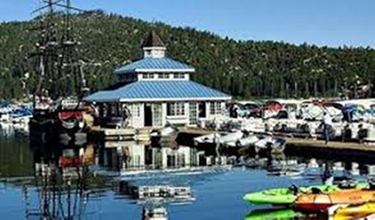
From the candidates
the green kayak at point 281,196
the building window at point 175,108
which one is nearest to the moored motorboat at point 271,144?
the building window at point 175,108

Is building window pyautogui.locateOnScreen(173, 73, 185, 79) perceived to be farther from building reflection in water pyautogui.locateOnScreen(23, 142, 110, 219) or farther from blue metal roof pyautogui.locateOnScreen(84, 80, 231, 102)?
building reflection in water pyautogui.locateOnScreen(23, 142, 110, 219)

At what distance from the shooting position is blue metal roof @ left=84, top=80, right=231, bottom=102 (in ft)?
261

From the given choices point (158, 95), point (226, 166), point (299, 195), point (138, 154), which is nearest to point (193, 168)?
point (226, 166)

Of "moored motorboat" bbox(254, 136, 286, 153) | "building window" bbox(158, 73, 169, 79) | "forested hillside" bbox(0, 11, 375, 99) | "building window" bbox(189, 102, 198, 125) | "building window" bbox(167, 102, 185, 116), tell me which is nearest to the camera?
"moored motorboat" bbox(254, 136, 286, 153)

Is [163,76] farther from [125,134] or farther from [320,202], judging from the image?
[320,202]

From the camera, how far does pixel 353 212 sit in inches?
1171

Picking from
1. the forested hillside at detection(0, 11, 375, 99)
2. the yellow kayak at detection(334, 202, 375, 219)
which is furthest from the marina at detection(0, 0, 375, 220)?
the forested hillside at detection(0, 11, 375, 99)

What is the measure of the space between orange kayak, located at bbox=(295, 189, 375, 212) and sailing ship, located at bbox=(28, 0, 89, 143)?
41.3 m

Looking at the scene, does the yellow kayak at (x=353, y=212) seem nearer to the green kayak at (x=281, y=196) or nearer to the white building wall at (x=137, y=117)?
the green kayak at (x=281, y=196)

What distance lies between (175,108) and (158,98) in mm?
2454

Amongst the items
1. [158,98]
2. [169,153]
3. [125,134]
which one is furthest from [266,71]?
[169,153]

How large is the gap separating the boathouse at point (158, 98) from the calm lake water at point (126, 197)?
2530cm

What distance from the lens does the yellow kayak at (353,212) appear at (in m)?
29.7

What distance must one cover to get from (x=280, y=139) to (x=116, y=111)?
90.0 ft
